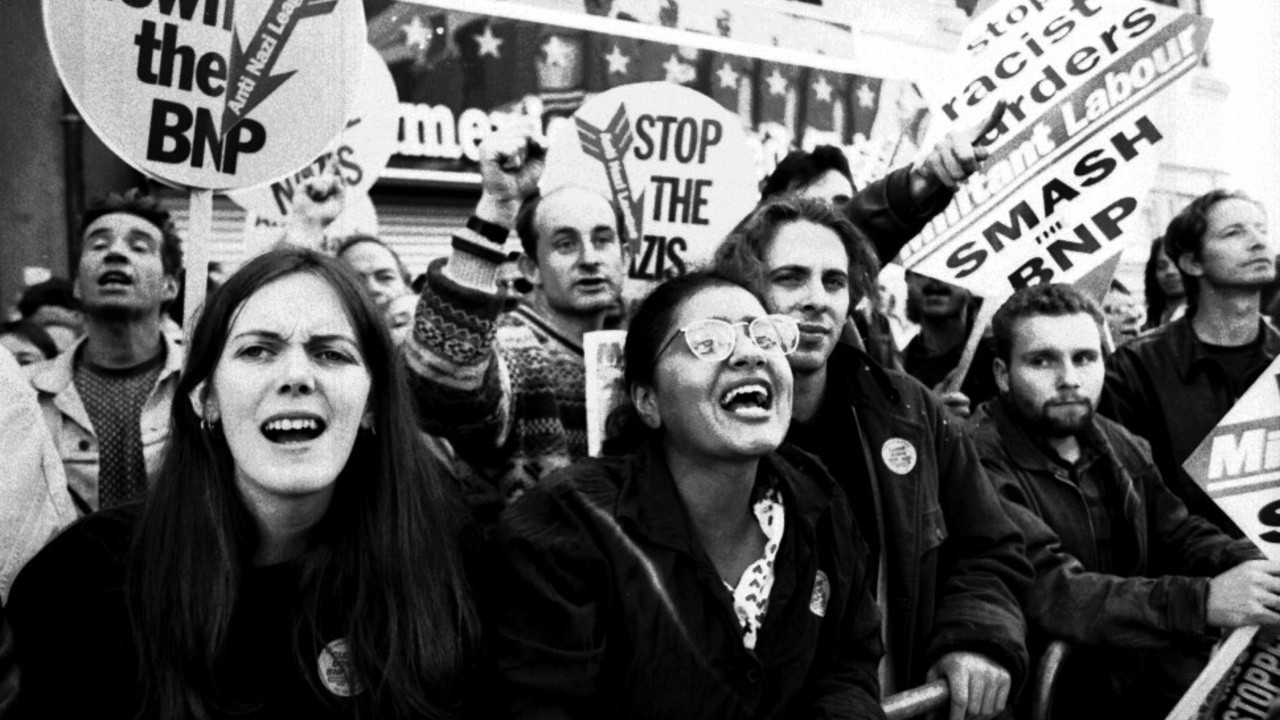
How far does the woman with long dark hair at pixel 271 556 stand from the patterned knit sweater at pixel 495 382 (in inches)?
12.9

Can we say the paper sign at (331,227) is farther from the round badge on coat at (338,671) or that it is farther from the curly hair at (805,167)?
the round badge on coat at (338,671)

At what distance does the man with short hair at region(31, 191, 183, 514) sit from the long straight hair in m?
1.22

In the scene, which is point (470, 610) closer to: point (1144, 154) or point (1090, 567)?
point (1090, 567)

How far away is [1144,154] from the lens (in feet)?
13.9

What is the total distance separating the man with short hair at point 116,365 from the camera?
12.0 ft

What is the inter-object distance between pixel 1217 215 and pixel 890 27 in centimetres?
751

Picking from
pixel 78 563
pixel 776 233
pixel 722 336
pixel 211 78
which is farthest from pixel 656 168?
pixel 78 563

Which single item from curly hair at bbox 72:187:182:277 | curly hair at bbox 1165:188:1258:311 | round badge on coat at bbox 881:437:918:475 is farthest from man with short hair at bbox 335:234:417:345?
curly hair at bbox 1165:188:1258:311

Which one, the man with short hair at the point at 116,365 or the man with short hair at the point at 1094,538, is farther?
the man with short hair at the point at 116,365

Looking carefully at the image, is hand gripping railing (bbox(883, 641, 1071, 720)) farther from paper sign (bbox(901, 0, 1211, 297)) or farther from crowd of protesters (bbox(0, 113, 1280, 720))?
paper sign (bbox(901, 0, 1211, 297))

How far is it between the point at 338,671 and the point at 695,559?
0.64 metres

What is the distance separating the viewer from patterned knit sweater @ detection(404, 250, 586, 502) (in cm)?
281

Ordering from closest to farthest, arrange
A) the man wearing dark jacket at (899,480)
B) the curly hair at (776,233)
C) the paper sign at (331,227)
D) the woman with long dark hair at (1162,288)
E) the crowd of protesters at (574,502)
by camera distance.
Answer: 1. the crowd of protesters at (574,502)
2. the man wearing dark jacket at (899,480)
3. the curly hair at (776,233)
4. the paper sign at (331,227)
5. the woman with long dark hair at (1162,288)

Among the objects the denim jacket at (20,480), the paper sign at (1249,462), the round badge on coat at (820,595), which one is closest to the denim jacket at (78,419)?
the denim jacket at (20,480)
